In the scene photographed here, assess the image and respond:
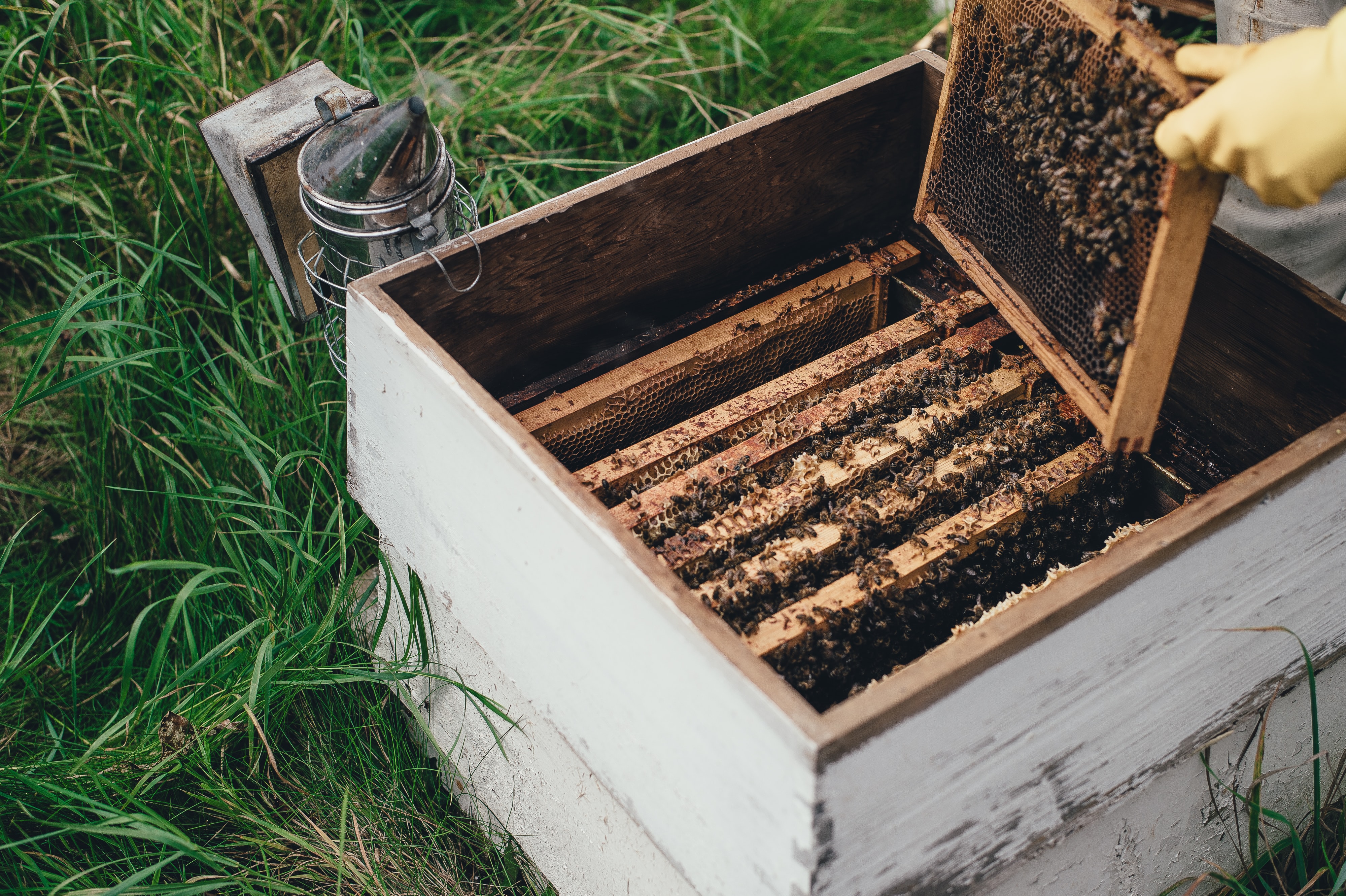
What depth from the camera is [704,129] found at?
369cm

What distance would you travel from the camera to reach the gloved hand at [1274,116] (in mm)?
1457

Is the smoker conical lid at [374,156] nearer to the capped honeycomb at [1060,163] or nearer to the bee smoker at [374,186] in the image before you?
the bee smoker at [374,186]

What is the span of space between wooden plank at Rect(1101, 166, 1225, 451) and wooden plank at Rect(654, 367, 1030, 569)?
1.37 feet

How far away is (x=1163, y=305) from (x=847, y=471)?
2.16 feet

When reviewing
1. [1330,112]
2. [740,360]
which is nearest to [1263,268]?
[1330,112]

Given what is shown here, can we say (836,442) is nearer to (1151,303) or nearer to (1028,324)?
(1028,324)

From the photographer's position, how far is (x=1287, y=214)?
8.98 feet

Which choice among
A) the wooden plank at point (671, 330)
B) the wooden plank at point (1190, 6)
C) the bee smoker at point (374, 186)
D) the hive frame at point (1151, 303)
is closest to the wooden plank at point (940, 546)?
the hive frame at point (1151, 303)

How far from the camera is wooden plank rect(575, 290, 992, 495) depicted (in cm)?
212

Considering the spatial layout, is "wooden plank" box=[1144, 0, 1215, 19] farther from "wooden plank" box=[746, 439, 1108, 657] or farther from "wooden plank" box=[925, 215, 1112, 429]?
"wooden plank" box=[746, 439, 1108, 657]

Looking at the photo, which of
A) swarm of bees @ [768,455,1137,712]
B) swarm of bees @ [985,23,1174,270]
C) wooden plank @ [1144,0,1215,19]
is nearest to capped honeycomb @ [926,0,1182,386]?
swarm of bees @ [985,23,1174,270]

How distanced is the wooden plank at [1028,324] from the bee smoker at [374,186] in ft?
3.36

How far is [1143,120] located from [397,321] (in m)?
1.27

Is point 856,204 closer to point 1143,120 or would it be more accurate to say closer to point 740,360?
point 740,360
